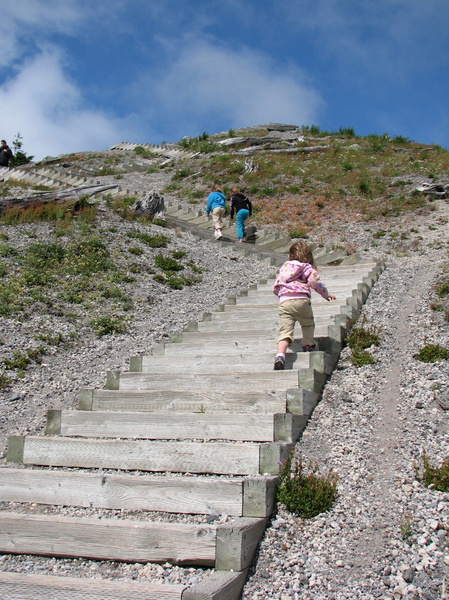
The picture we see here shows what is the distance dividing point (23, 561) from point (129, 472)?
141 centimetres

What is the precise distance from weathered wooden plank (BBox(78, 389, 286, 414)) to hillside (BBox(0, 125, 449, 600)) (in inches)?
23.7

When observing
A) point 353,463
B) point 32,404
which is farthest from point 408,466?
point 32,404

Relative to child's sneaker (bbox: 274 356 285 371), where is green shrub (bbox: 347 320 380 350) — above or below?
above

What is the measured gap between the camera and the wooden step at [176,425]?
612 centimetres

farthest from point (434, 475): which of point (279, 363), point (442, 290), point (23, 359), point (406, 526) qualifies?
point (23, 359)

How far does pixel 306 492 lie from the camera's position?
16.9 feet

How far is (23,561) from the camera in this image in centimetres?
496

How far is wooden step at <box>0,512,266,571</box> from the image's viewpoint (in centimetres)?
450

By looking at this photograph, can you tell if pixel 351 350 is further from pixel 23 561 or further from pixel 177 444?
pixel 23 561

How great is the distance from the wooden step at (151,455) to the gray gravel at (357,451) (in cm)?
55

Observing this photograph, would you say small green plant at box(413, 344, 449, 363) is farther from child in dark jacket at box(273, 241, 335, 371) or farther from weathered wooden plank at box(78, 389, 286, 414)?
weathered wooden plank at box(78, 389, 286, 414)

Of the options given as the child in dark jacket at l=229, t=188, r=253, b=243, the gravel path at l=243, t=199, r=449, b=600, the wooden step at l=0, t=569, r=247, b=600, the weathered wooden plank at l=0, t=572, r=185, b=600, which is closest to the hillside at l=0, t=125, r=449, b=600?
the gravel path at l=243, t=199, r=449, b=600

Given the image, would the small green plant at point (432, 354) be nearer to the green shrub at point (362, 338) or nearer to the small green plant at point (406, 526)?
the green shrub at point (362, 338)

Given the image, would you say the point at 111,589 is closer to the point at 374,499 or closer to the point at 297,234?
the point at 374,499
